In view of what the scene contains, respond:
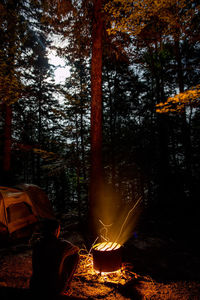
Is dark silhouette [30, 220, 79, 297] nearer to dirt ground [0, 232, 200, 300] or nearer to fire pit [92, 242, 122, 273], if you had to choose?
dirt ground [0, 232, 200, 300]

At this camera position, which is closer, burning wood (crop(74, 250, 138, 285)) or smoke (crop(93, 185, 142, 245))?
burning wood (crop(74, 250, 138, 285))

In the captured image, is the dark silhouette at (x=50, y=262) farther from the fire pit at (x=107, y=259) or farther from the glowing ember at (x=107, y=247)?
the glowing ember at (x=107, y=247)

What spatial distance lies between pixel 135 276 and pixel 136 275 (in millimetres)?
60

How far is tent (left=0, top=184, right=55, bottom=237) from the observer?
6.15 m

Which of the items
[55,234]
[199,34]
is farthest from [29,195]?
[199,34]

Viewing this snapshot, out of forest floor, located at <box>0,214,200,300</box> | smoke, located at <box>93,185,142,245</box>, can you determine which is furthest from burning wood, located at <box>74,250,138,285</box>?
smoke, located at <box>93,185,142,245</box>

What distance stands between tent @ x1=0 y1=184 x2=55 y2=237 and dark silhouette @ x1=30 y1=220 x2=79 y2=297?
4.50m

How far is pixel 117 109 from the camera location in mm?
15859

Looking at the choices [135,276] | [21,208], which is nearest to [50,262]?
[135,276]

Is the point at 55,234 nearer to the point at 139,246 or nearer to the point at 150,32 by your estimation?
the point at 139,246

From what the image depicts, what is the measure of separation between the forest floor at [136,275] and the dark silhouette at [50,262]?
123 cm

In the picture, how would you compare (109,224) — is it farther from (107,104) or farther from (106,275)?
(107,104)

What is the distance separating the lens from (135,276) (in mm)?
3770

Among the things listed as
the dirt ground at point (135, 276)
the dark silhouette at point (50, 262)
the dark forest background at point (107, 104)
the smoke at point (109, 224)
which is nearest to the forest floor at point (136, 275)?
the dirt ground at point (135, 276)
